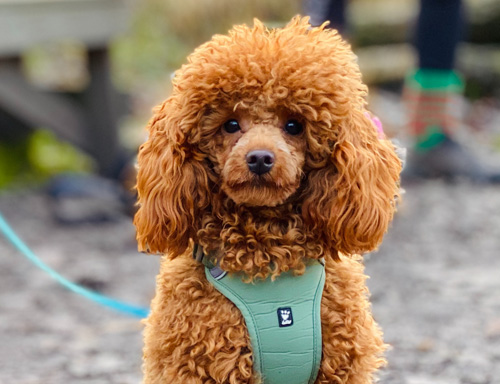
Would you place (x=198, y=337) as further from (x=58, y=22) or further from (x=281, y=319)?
(x=58, y=22)

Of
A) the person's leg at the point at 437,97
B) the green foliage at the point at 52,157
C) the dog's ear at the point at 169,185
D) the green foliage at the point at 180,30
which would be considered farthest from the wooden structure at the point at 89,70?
the dog's ear at the point at 169,185

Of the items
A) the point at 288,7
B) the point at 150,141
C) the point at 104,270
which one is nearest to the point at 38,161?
the point at 104,270

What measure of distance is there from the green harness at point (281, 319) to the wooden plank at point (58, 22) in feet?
12.2

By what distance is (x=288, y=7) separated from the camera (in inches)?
360

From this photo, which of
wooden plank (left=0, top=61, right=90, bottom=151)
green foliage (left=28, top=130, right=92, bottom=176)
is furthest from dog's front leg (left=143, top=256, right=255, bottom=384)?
green foliage (left=28, top=130, right=92, bottom=176)

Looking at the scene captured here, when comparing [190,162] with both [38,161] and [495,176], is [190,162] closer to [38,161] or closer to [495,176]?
[495,176]

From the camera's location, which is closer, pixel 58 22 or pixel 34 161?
pixel 58 22

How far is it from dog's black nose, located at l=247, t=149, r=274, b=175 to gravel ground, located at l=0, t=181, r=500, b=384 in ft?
4.07

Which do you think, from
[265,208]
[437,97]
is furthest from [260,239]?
[437,97]

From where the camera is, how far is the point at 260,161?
1692mm

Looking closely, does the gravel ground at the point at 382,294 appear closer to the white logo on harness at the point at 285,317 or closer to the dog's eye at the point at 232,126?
the white logo on harness at the point at 285,317

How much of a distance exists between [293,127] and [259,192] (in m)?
0.17

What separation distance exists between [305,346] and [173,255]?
0.35 m

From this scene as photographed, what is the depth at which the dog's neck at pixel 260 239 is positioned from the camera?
5.98 feet
